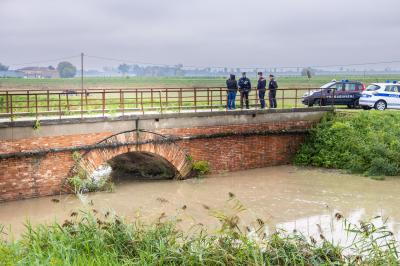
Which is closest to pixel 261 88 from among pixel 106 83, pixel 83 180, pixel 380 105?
pixel 380 105

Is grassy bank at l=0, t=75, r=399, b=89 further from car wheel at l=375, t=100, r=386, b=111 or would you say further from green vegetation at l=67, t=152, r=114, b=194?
green vegetation at l=67, t=152, r=114, b=194

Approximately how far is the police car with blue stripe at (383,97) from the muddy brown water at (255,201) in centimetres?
517

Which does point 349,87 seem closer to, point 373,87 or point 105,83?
point 373,87

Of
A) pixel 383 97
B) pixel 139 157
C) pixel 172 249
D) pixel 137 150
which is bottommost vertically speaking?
pixel 139 157

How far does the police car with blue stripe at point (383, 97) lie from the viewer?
893 inches

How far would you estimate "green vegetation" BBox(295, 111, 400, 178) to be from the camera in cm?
1839

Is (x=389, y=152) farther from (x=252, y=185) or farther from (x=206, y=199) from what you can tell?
(x=206, y=199)

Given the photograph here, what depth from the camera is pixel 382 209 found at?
Answer: 14391 millimetres

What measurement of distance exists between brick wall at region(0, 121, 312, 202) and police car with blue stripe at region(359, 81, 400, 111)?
3.42 m

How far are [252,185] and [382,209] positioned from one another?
4206 mm

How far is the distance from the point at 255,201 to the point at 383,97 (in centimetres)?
1020

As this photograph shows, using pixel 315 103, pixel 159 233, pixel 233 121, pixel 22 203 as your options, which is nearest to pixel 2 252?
pixel 159 233

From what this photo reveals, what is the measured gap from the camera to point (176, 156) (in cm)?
1758

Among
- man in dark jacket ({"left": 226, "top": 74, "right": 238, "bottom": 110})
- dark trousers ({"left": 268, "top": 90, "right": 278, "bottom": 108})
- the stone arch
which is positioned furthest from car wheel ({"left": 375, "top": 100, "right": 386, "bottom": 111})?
the stone arch
